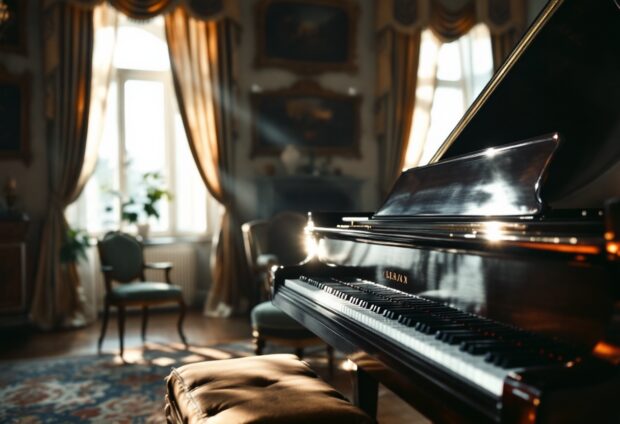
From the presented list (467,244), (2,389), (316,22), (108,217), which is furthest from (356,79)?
(467,244)

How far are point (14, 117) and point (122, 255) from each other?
1956 mm

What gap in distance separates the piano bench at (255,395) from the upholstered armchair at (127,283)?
2307mm

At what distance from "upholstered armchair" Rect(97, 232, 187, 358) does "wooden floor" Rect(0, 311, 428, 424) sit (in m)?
0.18

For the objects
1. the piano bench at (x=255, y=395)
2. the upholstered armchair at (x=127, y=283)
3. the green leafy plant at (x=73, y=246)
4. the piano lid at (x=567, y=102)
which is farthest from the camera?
the green leafy plant at (x=73, y=246)

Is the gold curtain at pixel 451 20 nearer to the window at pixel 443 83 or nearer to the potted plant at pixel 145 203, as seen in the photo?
the window at pixel 443 83

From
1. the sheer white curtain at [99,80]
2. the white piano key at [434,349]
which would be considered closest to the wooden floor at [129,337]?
the sheer white curtain at [99,80]

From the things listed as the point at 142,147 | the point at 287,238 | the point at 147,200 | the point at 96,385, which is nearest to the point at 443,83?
the point at 287,238

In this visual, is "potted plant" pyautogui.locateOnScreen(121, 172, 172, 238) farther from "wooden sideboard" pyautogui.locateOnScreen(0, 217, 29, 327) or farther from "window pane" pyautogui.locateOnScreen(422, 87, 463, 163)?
"window pane" pyautogui.locateOnScreen(422, 87, 463, 163)

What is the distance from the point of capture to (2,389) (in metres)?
3.24

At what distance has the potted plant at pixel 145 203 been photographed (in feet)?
17.8

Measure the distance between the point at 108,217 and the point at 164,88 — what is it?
5.27 ft

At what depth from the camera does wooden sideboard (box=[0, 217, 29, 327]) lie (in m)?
4.54

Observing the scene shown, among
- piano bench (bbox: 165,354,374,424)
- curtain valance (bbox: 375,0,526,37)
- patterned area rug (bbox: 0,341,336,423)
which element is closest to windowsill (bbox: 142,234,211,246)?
patterned area rug (bbox: 0,341,336,423)

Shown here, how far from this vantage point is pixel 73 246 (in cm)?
505
